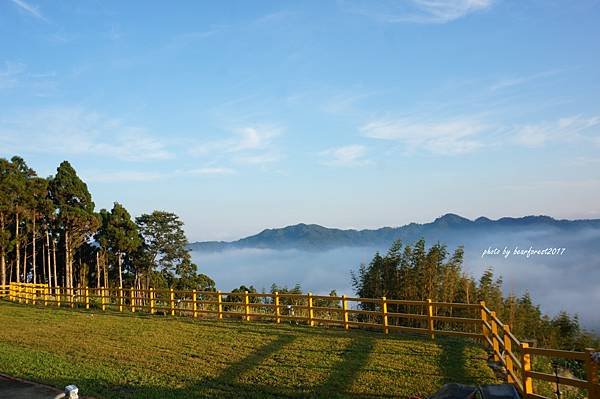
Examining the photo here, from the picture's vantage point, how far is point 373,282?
22.1m

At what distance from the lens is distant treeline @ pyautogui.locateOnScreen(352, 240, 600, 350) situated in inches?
690

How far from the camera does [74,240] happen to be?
52.0 m

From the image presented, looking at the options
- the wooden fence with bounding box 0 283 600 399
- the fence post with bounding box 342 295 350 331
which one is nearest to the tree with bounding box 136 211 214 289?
the wooden fence with bounding box 0 283 600 399

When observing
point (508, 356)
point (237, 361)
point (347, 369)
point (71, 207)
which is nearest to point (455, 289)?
point (508, 356)

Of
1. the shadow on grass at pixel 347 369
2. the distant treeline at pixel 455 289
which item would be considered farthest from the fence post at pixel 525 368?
the distant treeline at pixel 455 289

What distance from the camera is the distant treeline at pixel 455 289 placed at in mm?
17516

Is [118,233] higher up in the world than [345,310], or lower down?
higher up

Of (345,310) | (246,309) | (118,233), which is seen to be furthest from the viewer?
(118,233)

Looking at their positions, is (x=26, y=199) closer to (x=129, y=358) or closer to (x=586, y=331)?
(x=129, y=358)

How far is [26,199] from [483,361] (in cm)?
4513

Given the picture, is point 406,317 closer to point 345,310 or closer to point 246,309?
point 345,310

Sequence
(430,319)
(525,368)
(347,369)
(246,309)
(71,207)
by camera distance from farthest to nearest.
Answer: (71,207) → (246,309) → (430,319) → (347,369) → (525,368)

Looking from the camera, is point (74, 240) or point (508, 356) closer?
point (508, 356)

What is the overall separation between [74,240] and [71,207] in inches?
155
